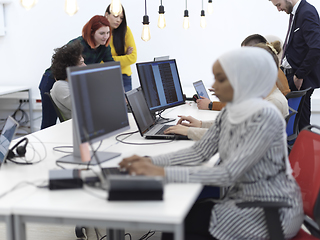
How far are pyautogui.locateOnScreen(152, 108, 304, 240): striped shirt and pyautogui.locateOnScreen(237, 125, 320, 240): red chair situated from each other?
38mm

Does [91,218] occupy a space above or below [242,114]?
below

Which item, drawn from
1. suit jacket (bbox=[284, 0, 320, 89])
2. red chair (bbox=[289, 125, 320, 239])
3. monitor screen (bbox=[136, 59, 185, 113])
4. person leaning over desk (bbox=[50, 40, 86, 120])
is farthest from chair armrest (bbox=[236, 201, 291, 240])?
suit jacket (bbox=[284, 0, 320, 89])

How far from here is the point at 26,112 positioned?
221 inches

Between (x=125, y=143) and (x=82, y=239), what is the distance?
858 millimetres

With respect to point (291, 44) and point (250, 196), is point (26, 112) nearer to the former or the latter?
point (291, 44)

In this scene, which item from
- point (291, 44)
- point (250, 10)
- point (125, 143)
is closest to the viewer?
point (125, 143)

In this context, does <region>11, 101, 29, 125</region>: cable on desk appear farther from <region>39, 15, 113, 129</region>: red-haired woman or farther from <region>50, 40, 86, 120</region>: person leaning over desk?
<region>50, 40, 86, 120</region>: person leaning over desk

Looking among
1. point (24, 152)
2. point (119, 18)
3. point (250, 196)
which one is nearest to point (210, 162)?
point (250, 196)

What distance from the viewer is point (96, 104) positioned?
5.15 feet

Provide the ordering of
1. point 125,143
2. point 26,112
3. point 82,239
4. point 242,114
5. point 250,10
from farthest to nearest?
point 26,112 < point 250,10 < point 82,239 < point 125,143 < point 242,114

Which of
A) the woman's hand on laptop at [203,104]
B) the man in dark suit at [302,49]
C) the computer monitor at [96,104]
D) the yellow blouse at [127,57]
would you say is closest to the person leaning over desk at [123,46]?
the yellow blouse at [127,57]

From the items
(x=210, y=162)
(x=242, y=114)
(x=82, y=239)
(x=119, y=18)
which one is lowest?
(x=82, y=239)

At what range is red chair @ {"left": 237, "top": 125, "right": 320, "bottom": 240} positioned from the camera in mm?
1337

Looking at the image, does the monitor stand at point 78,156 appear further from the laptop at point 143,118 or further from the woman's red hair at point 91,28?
the woman's red hair at point 91,28
